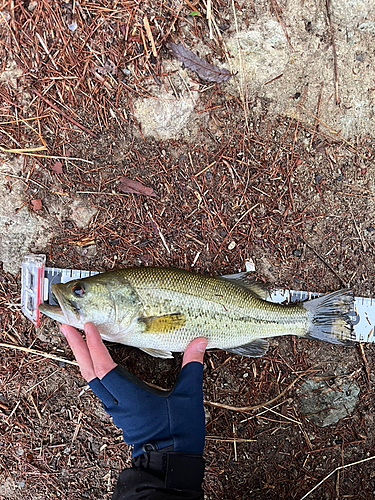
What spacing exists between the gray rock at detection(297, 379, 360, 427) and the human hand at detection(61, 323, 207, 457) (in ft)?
4.29

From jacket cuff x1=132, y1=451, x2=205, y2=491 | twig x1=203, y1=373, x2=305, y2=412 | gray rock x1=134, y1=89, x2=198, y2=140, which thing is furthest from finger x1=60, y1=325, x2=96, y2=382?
gray rock x1=134, y1=89, x2=198, y2=140

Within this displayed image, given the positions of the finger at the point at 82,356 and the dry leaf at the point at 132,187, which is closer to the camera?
the finger at the point at 82,356

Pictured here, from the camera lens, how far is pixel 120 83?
10.6ft

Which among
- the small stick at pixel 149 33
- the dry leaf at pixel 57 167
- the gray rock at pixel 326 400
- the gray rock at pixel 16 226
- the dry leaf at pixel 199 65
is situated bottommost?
the gray rock at pixel 326 400

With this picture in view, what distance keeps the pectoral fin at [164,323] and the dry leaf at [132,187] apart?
127 cm

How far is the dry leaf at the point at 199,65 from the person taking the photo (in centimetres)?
325

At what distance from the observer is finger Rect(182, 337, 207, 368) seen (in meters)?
2.99

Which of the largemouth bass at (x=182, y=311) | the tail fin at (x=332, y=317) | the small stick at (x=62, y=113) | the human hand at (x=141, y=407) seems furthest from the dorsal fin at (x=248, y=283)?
the small stick at (x=62, y=113)

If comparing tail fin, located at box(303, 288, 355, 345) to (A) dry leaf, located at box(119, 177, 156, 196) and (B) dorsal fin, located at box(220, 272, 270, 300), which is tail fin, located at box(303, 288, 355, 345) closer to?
(B) dorsal fin, located at box(220, 272, 270, 300)

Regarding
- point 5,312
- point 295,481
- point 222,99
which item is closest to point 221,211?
point 222,99

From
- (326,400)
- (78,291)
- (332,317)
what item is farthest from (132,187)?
(326,400)

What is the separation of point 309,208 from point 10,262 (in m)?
3.22

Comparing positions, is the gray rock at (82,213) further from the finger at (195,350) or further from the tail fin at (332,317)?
the tail fin at (332,317)

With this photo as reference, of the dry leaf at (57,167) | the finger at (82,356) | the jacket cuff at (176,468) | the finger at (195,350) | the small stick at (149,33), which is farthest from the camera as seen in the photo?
the dry leaf at (57,167)
